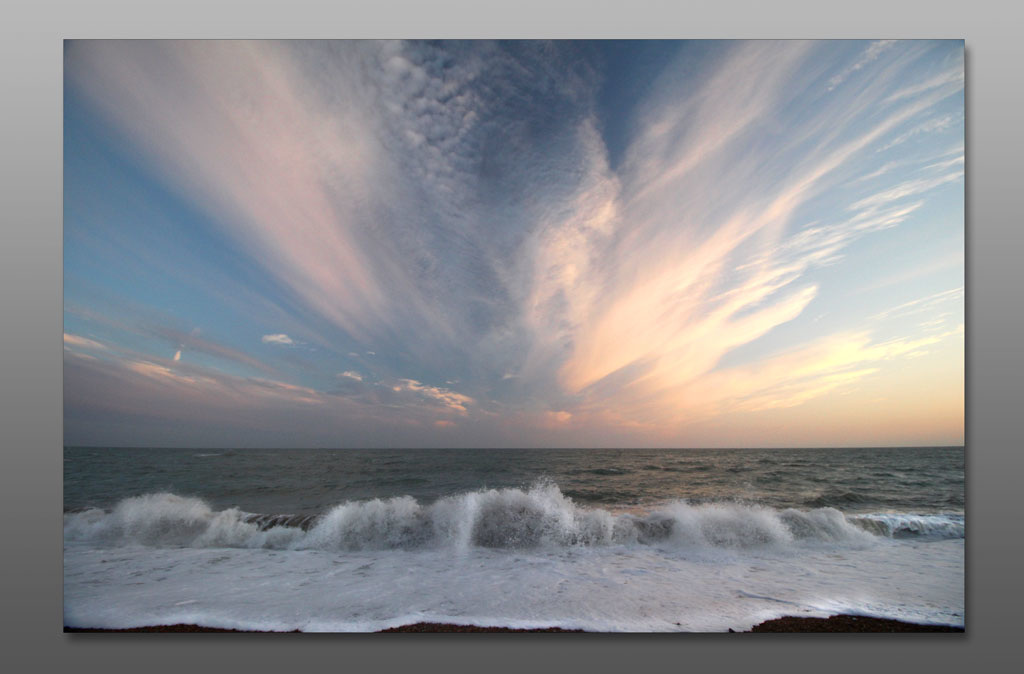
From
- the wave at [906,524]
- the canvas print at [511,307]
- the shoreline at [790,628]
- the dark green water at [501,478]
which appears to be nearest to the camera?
the shoreline at [790,628]

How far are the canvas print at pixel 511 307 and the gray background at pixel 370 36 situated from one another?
0.09 m

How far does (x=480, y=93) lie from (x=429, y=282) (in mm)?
1467

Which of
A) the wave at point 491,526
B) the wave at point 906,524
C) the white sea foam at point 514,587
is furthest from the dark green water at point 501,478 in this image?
the white sea foam at point 514,587

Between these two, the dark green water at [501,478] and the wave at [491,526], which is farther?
the dark green water at [501,478]

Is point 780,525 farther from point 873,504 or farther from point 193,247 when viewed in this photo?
point 193,247

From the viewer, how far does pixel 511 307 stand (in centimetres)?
→ 301

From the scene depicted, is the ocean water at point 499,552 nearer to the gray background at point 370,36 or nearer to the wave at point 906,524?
the wave at point 906,524

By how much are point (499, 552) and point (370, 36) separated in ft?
12.7

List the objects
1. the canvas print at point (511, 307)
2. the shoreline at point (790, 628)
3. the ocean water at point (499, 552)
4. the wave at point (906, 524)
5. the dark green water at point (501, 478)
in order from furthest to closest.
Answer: the dark green water at point (501, 478), the wave at point (906, 524), the canvas print at point (511, 307), the ocean water at point (499, 552), the shoreline at point (790, 628)

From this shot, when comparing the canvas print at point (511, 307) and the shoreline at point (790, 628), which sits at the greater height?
the canvas print at point (511, 307)

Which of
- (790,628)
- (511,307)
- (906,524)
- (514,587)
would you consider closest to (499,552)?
(514,587)

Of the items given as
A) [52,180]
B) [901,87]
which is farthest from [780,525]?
[52,180]

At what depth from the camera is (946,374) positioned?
7.54ft

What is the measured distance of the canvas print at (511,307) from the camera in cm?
229
